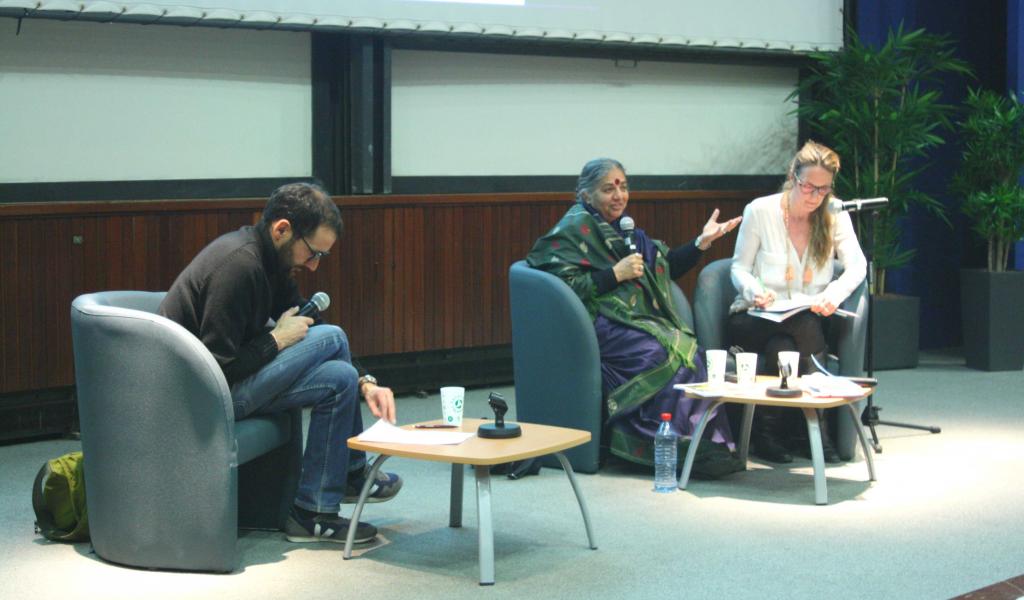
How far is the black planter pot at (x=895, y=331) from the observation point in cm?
746

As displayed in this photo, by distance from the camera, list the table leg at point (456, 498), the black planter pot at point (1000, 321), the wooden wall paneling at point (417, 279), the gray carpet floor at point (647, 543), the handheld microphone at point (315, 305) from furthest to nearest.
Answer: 1. the black planter pot at point (1000, 321)
2. the wooden wall paneling at point (417, 279)
3. the table leg at point (456, 498)
4. the handheld microphone at point (315, 305)
5. the gray carpet floor at point (647, 543)

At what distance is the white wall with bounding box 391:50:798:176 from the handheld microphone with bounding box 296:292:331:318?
8.83 feet

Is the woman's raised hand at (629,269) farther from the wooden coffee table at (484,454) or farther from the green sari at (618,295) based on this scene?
the wooden coffee table at (484,454)

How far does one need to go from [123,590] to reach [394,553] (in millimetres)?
783

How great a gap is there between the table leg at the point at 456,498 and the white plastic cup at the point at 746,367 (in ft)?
3.75

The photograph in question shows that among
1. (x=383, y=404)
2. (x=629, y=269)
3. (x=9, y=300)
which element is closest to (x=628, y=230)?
(x=629, y=269)

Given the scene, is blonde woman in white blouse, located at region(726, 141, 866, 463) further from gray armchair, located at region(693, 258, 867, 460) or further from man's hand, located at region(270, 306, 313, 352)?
man's hand, located at region(270, 306, 313, 352)

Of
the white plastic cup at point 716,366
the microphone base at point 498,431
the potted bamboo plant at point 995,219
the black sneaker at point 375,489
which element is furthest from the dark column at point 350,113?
the potted bamboo plant at point 995,219

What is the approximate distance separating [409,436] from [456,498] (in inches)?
18.6

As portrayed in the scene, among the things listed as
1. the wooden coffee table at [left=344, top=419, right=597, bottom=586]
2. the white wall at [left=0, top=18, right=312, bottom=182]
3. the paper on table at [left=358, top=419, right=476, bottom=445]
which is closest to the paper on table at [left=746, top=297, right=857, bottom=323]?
the wooden coffee table at [left=344, top=419, right=597, bottom=586]

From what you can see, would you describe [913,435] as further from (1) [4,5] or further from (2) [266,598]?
(1) [4,5]

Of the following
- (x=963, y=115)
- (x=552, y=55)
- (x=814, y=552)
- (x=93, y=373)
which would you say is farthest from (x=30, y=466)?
(x=963, y=115)

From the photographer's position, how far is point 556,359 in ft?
16.3

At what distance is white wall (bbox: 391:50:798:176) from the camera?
680 centimetres
